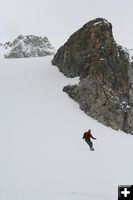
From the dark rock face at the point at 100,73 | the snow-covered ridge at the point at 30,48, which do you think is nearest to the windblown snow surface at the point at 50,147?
the dark rock face at the point at 100,73

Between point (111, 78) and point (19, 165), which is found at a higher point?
point (111, 78)

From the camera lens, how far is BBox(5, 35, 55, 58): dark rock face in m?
118

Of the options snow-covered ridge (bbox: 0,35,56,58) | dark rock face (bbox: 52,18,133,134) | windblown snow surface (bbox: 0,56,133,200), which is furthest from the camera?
snow-covered ridge (bbox: 0,35,56,58)

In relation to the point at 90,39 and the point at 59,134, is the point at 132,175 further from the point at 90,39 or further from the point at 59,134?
the point at 90,39

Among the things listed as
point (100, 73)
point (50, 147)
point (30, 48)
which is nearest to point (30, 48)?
point (30, 48)

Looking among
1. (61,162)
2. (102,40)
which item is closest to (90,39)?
(102,40)

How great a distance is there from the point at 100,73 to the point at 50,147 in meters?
15.2

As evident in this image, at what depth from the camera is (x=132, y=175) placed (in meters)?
19.0

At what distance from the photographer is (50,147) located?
946 inches

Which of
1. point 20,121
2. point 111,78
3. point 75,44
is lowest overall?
point 20,121

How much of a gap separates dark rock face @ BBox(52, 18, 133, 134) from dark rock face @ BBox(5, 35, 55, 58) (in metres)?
71.8

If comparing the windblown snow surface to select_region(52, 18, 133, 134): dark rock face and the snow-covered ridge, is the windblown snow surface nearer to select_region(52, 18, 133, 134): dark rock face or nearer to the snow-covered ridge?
select_region(52, 18, 133, 134): dark rock face

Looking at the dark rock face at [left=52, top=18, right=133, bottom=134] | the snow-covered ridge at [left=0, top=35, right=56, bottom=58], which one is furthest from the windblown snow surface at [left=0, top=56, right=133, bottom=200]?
the snow-covered ridge at [left=0, top=35, right=56, bottom=58]

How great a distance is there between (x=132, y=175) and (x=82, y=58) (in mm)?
22387
